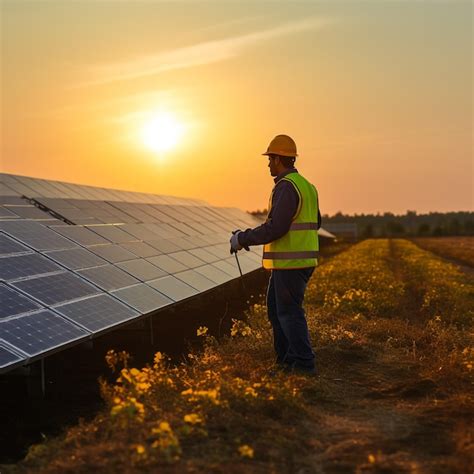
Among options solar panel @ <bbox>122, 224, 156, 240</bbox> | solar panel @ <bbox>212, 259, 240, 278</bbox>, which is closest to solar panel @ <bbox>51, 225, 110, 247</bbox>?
solar panel @ <bbox>122, 224, 156, 240</bbox>

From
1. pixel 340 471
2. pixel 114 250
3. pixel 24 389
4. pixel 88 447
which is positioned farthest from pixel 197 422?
pixel 114 250

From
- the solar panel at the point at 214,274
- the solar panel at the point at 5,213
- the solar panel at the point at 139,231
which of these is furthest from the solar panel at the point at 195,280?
the solar panel at the point at 5,213

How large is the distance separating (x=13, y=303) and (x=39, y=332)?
2.59 ft

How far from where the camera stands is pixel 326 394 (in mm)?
6969

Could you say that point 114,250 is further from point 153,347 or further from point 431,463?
point 431,463

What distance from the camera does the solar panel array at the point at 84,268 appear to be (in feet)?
25.8

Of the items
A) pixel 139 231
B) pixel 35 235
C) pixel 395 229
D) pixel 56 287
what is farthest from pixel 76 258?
pixel 395 229

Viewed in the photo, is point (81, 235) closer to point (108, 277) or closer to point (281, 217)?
point (108, 277)

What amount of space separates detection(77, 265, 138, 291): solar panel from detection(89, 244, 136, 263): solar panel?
63cm

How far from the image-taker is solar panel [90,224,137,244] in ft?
46.9

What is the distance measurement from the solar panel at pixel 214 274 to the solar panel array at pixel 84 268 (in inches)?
1.8

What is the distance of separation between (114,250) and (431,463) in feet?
28.9

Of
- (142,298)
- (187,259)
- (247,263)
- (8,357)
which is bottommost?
(8,357)

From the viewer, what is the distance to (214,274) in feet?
49.5
